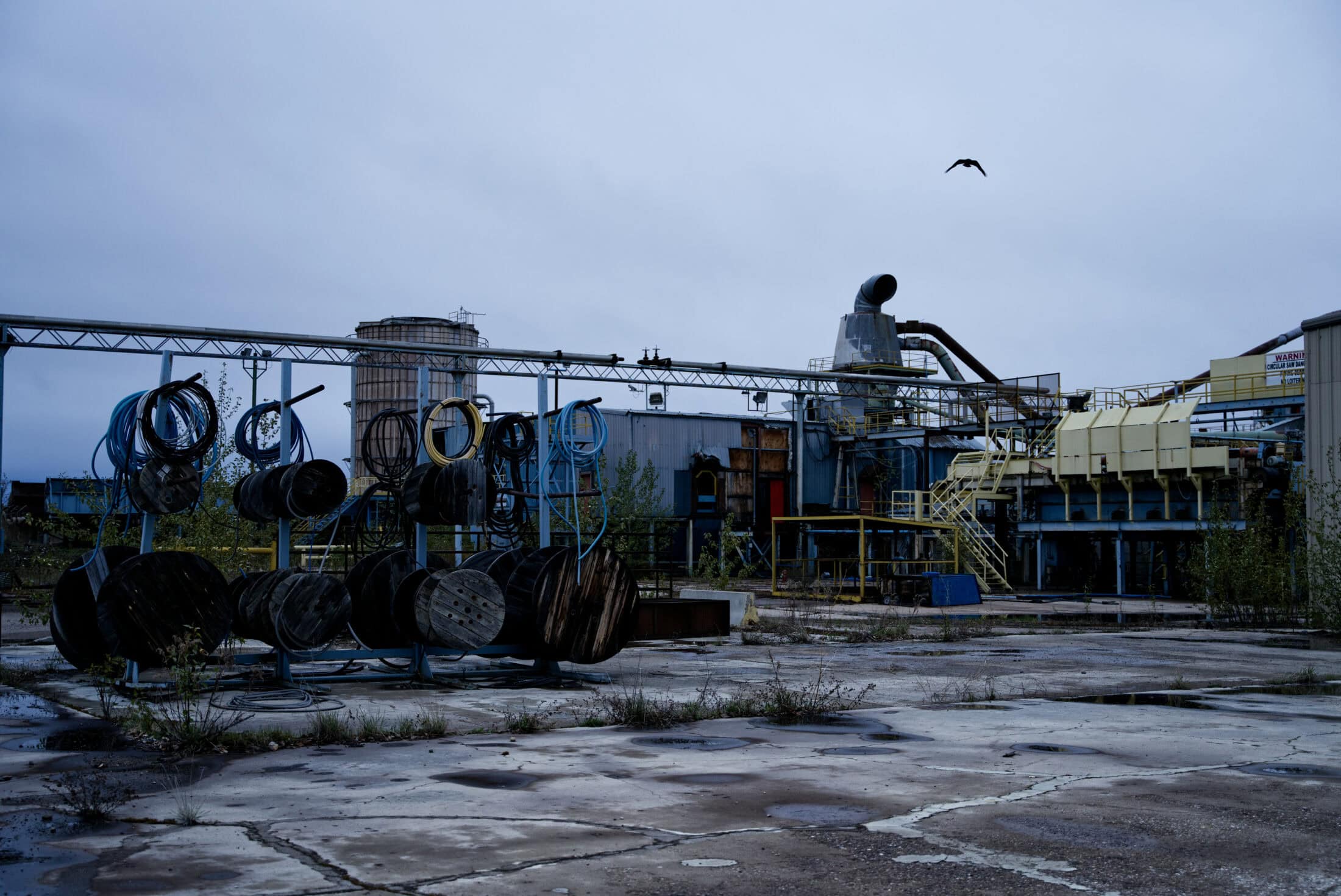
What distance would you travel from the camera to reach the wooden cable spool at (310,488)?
13758 mm

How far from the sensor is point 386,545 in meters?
18.2

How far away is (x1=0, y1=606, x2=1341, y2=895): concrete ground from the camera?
5859mm

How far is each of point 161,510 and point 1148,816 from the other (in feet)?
34.5

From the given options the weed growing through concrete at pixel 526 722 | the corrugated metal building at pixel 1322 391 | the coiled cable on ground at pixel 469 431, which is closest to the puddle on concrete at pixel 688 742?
the weed growing through concrete at pixel 526 722

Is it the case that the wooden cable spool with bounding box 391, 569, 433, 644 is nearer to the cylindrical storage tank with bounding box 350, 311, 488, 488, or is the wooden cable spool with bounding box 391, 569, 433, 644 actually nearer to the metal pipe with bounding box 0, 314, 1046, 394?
the metal pipe with bounding box 0, 314, 1046, 394

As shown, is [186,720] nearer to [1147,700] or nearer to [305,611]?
[305,611]

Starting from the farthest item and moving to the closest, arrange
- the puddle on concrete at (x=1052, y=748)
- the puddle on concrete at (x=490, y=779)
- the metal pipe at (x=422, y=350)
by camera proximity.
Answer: the metal pipe at (x=422, y=350) → the puddle on concrete at (x=1052, y=748) → the puddle on concrete at (x=490, y=779)

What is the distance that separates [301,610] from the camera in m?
13.2

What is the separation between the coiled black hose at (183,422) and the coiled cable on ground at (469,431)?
2.35 m

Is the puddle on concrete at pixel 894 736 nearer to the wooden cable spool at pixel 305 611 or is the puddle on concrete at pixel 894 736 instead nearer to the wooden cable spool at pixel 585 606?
the wooden cable spool at pixel 585 606

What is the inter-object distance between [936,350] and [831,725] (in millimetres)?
59042

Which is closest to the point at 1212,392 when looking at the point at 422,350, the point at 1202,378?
the point at 1202,378

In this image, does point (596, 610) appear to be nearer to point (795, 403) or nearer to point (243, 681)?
point (243, 681)

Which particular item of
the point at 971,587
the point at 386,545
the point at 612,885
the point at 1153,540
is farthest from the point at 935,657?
the point at 1153,540
